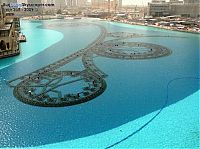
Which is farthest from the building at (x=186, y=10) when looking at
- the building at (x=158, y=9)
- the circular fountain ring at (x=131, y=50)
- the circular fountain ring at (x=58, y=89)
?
the circular fountain ring at (x=58, y=89)

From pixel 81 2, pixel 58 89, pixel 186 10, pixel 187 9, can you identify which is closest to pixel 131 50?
pixel 58 89

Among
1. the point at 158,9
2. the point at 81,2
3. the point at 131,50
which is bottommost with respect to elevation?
the point at 131,50

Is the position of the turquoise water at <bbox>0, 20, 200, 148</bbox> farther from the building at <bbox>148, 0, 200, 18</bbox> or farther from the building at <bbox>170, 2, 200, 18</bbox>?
the building at <bbox>148, 0, 200, 18</bbox>

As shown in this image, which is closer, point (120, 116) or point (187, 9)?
point (120, 116)

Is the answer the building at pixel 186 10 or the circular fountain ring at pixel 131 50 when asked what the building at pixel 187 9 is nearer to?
the building at pixel 186 10

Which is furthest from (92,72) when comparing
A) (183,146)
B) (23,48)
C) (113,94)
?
(23,48)

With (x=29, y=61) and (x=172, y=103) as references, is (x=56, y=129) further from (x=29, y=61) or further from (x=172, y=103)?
(x=29, y=61)

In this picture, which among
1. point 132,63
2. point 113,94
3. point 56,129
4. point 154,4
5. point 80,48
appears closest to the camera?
point 56,129

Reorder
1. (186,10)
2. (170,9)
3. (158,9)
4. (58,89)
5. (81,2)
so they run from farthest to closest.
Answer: (81,2) → (170,9) → (158,9) → (186,10) → (58,89)

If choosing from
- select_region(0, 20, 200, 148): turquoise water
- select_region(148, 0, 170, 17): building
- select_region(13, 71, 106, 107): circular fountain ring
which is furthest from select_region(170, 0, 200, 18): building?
select_region(13, 71, 106, 107): circular fountain ring

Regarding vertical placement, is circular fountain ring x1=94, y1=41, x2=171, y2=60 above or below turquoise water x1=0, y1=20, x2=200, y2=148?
above

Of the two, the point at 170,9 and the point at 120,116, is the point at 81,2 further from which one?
the point at 120,116
